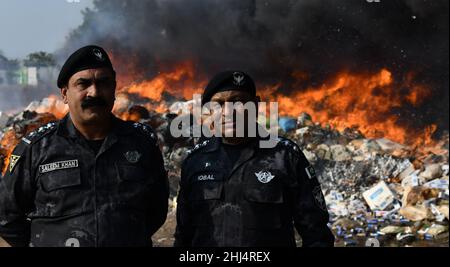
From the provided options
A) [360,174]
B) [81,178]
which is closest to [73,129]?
[81,178]

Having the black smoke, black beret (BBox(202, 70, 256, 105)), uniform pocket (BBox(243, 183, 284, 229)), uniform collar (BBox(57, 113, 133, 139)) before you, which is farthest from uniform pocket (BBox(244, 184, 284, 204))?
the black smoke

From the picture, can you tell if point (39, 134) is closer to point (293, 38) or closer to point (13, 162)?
point (13, 162)

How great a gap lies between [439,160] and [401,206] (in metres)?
2.84

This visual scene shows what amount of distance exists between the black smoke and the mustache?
10281mm

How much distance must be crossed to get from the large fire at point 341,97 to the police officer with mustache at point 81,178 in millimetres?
8946

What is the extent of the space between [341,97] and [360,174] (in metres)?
3.13

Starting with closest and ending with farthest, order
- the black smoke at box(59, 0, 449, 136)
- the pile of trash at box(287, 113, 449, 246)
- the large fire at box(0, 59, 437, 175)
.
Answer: the pile of trash at box(287, 113, 449, 246)
the large fire at box(0, 59, 437, 175)
the black smoke at box(59, 0, 449, 136)

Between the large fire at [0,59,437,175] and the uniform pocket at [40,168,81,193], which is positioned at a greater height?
the large fire at [0,59,437,175]

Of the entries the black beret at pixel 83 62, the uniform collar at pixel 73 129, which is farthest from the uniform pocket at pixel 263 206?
the black beret at pixel 83 62

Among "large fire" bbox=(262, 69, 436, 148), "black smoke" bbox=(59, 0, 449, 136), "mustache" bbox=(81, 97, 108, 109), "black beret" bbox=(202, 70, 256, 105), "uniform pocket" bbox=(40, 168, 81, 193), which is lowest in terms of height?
"uniform pocket" bbox=(40, 168, 81, 193)

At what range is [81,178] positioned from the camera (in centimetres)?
273

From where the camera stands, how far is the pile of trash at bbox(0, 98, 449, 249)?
7871 millimetres

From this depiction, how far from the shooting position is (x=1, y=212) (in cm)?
286

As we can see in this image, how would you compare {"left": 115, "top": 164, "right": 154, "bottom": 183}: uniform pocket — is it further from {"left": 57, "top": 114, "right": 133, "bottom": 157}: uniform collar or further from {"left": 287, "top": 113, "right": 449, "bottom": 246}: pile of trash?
{"left": 287, "top": 113, "right": 449, "bottom": 246}: pile of trash
